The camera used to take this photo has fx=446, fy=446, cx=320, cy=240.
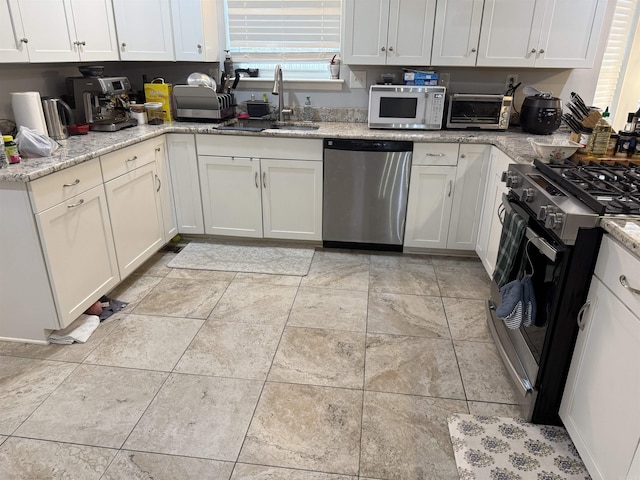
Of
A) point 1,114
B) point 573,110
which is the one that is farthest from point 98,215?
point 573,110

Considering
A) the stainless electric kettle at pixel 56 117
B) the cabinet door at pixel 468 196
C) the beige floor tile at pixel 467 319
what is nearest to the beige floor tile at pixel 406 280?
the beige floor tile at pixel 467 319

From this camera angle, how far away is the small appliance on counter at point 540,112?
3.05 metres

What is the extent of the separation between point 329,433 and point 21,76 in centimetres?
275

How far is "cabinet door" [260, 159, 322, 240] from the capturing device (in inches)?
128

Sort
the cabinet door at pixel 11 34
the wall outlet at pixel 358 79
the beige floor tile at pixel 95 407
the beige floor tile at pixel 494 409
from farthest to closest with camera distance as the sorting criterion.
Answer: the wall outlet at pixel 358 79 → the cabinet door at pixel 11 34 → the beige floor tile at pixel 494 409 → the beige floor tile at pixel 95 407

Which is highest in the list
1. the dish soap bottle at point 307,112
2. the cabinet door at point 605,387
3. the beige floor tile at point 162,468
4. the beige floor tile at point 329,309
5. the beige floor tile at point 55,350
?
the dish soap bottle at point 307,112

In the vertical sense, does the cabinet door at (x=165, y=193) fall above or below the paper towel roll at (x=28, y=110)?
below

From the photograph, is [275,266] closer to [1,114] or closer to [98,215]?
[98,215]

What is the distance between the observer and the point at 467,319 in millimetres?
2605

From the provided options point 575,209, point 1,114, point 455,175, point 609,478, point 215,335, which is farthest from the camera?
point 455,175

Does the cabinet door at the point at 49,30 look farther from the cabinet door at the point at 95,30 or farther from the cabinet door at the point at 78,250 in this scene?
the cabinet door at the point at 78,250

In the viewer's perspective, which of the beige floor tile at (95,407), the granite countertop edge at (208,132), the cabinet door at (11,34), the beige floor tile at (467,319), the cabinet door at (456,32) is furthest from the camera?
A: the cabinet door at (456,32)

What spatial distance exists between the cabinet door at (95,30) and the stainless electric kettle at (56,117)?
34cm

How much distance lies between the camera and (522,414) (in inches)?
74.4
